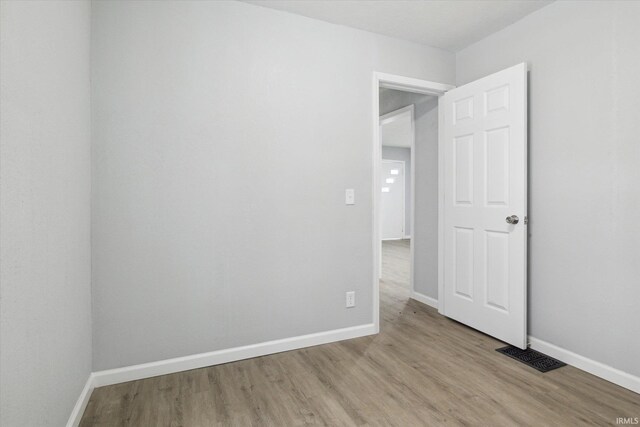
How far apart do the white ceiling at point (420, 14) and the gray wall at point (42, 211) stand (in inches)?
56.1

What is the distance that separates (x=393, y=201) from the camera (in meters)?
10.0

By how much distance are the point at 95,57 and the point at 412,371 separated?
2.78 metres

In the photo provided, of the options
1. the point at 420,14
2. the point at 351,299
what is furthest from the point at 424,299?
the point at 420,14

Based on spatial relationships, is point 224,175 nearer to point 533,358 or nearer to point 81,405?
point 81,405

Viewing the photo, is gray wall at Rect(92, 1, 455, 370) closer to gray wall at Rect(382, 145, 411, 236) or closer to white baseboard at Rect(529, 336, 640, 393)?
white baseboard at Rect(529, 336, 640, 393)

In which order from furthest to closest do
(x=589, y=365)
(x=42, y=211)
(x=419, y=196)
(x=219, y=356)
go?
(x=419, y=196), (x=219, y=356), (x=589, y=365), (x=42, y=211)

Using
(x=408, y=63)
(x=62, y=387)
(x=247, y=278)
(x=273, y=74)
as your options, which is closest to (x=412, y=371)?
(x=247, y=278)

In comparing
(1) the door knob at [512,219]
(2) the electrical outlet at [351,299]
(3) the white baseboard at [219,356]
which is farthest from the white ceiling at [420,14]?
(3) the white baseboard at [219,356]

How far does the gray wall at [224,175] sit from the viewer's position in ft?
7.03

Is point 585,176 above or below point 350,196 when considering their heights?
above

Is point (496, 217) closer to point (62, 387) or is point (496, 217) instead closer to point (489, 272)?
point (489, 272)

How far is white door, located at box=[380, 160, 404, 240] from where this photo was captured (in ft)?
32.2

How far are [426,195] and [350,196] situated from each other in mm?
1245

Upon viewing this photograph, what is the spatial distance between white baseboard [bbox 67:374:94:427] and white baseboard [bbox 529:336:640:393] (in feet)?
9.71
